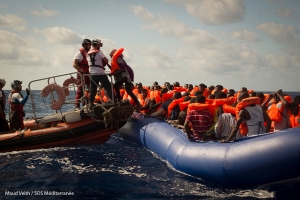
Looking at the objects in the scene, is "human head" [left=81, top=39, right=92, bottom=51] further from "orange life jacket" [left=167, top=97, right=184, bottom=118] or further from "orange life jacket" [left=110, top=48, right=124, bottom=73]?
"orange life jacket" [left=167, top=97, right=184, bottom=118]

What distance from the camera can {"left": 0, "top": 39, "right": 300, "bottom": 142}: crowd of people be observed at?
19.5 feet

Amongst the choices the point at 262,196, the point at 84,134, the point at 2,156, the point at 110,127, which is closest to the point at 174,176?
the point at 262,196

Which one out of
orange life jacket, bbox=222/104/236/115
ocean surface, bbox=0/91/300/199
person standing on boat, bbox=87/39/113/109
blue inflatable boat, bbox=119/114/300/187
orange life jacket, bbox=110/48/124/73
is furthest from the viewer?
orange life jacket, bbox=110/48/124/73

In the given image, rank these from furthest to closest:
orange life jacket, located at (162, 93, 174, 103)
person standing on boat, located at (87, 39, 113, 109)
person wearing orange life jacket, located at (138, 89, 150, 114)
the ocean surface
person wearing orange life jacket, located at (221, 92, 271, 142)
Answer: person wearing orange life jacket, located at (138, 89, 150, 114) < orange life jacket, located at (162, 93, 174, 103) < person standing on boat, located at (87, 39, 113, 109) < person wearing orange life jacket, located at (221, 92, 271, 142) < the ocean surface

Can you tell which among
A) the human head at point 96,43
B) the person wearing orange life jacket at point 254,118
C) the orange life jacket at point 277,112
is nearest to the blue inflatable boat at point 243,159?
the person wearing orange life jacket at point 254,118

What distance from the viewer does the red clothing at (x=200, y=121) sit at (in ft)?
20.9

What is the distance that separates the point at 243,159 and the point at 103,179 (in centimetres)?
309

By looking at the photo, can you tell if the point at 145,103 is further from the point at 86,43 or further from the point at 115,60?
the point at 86,43

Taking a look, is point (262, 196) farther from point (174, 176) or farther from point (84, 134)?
point (84, 134)

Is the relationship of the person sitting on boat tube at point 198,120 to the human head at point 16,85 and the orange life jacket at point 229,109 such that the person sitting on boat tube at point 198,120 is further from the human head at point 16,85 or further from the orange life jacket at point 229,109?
the human head at point 16,85

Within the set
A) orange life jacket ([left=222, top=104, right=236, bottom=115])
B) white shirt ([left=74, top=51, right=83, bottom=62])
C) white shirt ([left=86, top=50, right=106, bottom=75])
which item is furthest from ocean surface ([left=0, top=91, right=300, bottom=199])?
white shirt ([left=74, top=51, right=83, bottom=62])

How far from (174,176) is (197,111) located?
5.26 feet

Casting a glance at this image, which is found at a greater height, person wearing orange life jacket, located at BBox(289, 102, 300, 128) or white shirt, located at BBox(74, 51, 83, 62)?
white shirt, located at BBox(74, 51, 83, 62)

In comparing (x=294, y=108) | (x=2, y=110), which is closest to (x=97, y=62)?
(x=2, y=110)
